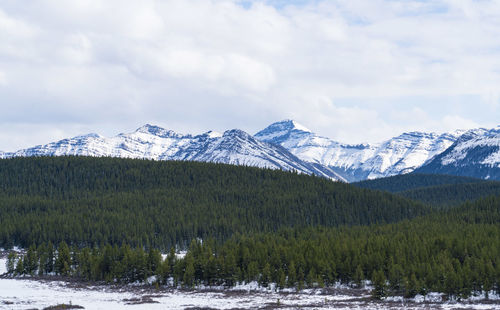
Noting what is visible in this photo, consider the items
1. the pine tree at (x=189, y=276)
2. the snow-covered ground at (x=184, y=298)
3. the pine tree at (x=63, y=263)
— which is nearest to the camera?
the snow-covered ground at (x=184, y=298)

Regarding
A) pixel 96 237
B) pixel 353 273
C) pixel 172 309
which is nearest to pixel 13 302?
pixel 172 309

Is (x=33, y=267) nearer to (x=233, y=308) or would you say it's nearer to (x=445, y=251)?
(x=233, y=308)

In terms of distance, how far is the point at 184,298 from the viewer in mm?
87750

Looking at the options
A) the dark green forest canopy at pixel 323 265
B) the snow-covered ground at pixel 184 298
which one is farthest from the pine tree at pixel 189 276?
the snow-covered ground at pixel 184 298

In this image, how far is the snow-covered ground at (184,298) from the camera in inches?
3049

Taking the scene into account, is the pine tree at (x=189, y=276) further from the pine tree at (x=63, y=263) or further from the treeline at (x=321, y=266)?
the pine tree at (x=63, y=263)

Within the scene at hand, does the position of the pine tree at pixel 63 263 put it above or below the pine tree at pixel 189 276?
above

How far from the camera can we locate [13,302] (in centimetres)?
8112

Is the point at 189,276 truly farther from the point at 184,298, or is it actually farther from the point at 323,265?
the point at 323,265

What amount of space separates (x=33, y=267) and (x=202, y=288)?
40819 mm

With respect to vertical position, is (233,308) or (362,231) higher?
(362,231)

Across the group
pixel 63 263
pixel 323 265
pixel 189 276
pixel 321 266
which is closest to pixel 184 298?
pixel 189 276

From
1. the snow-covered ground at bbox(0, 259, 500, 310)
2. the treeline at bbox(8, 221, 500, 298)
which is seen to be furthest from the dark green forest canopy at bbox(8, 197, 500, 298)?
the snow-covered ground at bbox(0, 259, 500, 310)

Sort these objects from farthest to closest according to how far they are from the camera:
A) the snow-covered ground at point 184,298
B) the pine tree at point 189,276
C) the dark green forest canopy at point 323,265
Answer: the pine tree at point 189,276, the dark green forest canopy at point 323,265, the snow-covered ground at point 184,298
